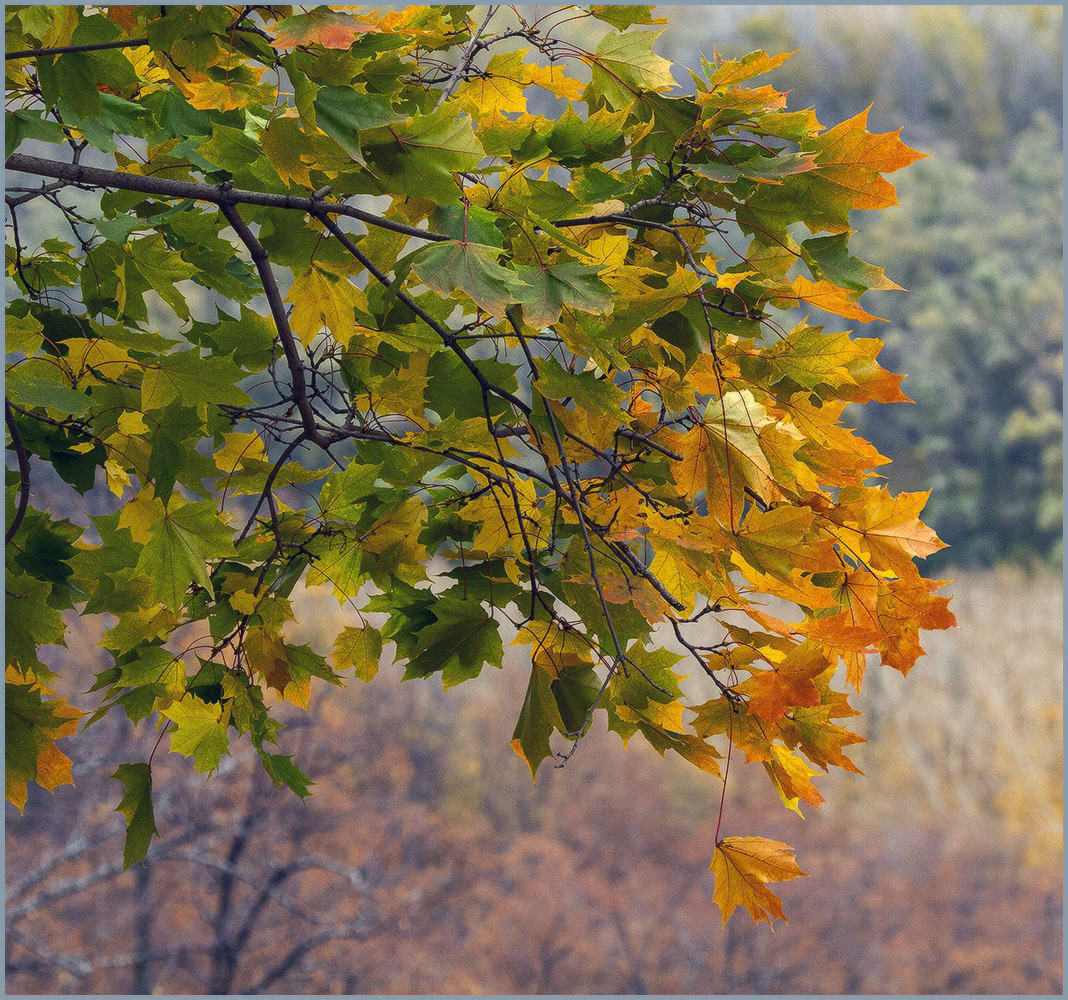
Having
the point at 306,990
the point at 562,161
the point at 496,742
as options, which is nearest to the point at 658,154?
the point at 562,161

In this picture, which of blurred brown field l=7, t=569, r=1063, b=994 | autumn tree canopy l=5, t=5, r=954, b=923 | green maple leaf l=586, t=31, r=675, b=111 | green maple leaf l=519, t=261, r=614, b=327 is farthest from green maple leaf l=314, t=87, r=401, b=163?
blurred brown field l=7, t=569, r=1063, b=994

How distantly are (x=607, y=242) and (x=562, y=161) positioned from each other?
0.10 m

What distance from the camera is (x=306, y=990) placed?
13.8 ft

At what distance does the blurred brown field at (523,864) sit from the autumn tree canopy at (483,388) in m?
2.94

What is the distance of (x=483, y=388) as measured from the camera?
0.75m

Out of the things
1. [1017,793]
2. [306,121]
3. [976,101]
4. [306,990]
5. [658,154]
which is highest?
[976,101]

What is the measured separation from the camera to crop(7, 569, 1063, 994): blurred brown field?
407 centimetres

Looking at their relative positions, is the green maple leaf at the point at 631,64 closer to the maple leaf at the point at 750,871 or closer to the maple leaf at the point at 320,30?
the maple leaf at the point at 320,30

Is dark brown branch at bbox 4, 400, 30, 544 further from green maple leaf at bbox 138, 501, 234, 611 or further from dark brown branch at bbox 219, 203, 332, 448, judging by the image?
dark brown branch at bbox 219, 203, 332, 448

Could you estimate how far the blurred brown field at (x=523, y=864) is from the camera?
4070 millimetres

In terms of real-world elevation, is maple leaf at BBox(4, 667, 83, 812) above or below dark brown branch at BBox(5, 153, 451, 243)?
below

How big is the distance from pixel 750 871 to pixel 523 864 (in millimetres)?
4433

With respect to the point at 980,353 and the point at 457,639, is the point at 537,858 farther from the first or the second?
the point at 980,353

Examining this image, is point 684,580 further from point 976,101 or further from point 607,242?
point 976,101
